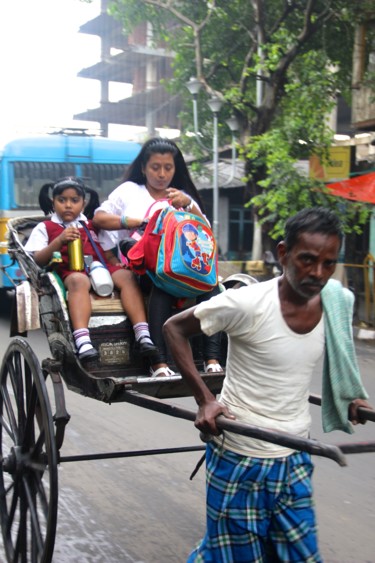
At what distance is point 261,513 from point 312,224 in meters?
0.88

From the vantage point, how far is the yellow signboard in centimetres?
1409

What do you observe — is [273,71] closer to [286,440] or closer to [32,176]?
[32,176]

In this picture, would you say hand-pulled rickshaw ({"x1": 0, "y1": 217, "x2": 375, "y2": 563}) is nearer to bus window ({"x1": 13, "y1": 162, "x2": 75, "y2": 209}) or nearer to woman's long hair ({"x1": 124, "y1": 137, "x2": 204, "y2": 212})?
woman's long hair ({"x1": 124, "y1": 137, "x2": 204, "y2": 212})

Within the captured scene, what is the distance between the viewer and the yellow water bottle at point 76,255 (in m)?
4.04

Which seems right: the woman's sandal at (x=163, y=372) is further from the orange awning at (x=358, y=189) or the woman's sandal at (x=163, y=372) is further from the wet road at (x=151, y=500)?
the orange awning at (x=358, y=189)

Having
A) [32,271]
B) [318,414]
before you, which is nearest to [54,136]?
[318,414]

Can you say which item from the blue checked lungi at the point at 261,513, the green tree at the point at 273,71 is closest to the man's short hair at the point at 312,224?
the blue checked lungi at the point at 261,513

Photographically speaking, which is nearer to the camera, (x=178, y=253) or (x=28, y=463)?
(x=28, y=463)

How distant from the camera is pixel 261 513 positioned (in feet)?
7.55

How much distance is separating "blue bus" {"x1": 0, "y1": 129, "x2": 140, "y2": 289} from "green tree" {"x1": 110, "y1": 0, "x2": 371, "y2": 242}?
2.26m

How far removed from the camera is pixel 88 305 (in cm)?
385

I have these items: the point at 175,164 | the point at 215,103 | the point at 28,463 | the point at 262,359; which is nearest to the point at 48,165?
the point at 215,103

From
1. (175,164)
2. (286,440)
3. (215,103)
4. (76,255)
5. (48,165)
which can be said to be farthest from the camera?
(215,103)

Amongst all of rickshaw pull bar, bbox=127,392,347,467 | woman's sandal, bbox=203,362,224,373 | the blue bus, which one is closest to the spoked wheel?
woman's sandal, bbox=203,362,224,373
